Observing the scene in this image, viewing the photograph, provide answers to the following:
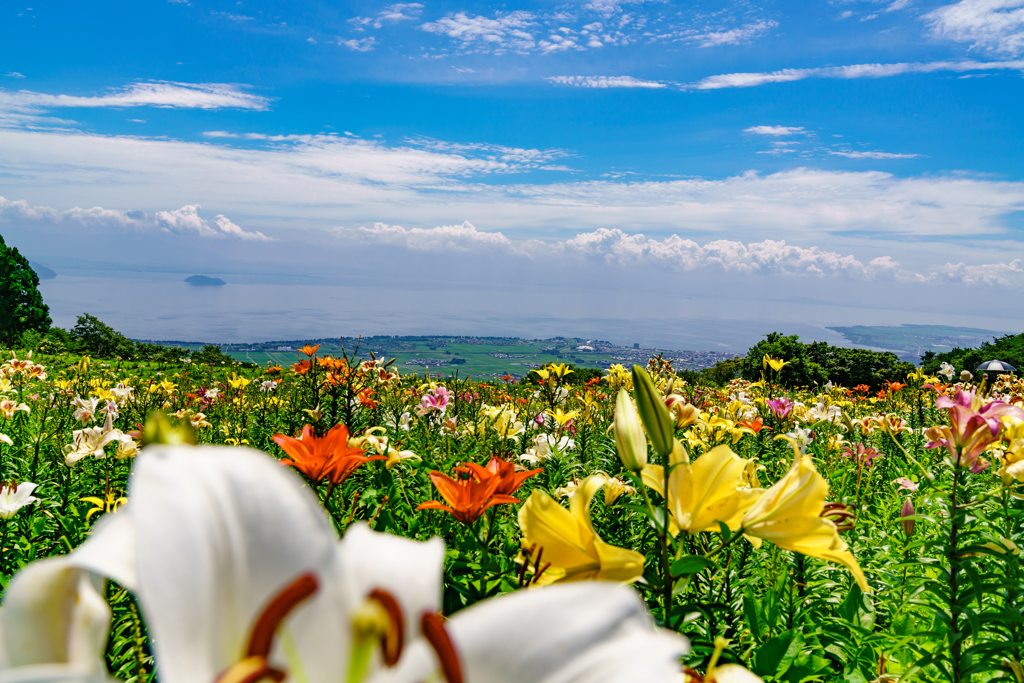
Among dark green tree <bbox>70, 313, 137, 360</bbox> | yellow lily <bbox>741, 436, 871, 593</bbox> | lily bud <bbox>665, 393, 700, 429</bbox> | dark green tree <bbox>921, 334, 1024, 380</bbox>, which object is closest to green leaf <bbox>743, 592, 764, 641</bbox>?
lily bud <bbox>665, 393, 700, 429</bbox>

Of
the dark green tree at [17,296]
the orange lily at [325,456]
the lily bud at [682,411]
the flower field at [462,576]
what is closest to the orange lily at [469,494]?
the flower field at [462,576]

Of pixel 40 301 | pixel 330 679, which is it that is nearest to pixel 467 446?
pixel 330 679

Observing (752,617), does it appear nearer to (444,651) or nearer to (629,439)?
(629,439)

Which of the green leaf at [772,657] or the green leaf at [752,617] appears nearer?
the green leaf at [772,657]

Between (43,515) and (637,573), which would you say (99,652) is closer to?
(637,573)

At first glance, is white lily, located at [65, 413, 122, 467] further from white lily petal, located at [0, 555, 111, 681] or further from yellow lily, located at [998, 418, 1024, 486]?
yellow lily, located at [998, 418, 1024, 486]

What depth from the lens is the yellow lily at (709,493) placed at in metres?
1.00

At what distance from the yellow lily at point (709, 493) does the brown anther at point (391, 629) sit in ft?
2.10

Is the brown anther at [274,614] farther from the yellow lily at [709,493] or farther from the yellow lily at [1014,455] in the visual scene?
the yellow lily at [1014,455]

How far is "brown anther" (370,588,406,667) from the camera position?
45cm

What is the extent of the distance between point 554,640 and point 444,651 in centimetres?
9

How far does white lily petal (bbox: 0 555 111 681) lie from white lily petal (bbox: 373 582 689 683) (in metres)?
0.23

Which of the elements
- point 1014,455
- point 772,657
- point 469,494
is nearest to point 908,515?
point 1014,455

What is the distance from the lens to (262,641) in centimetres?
42
